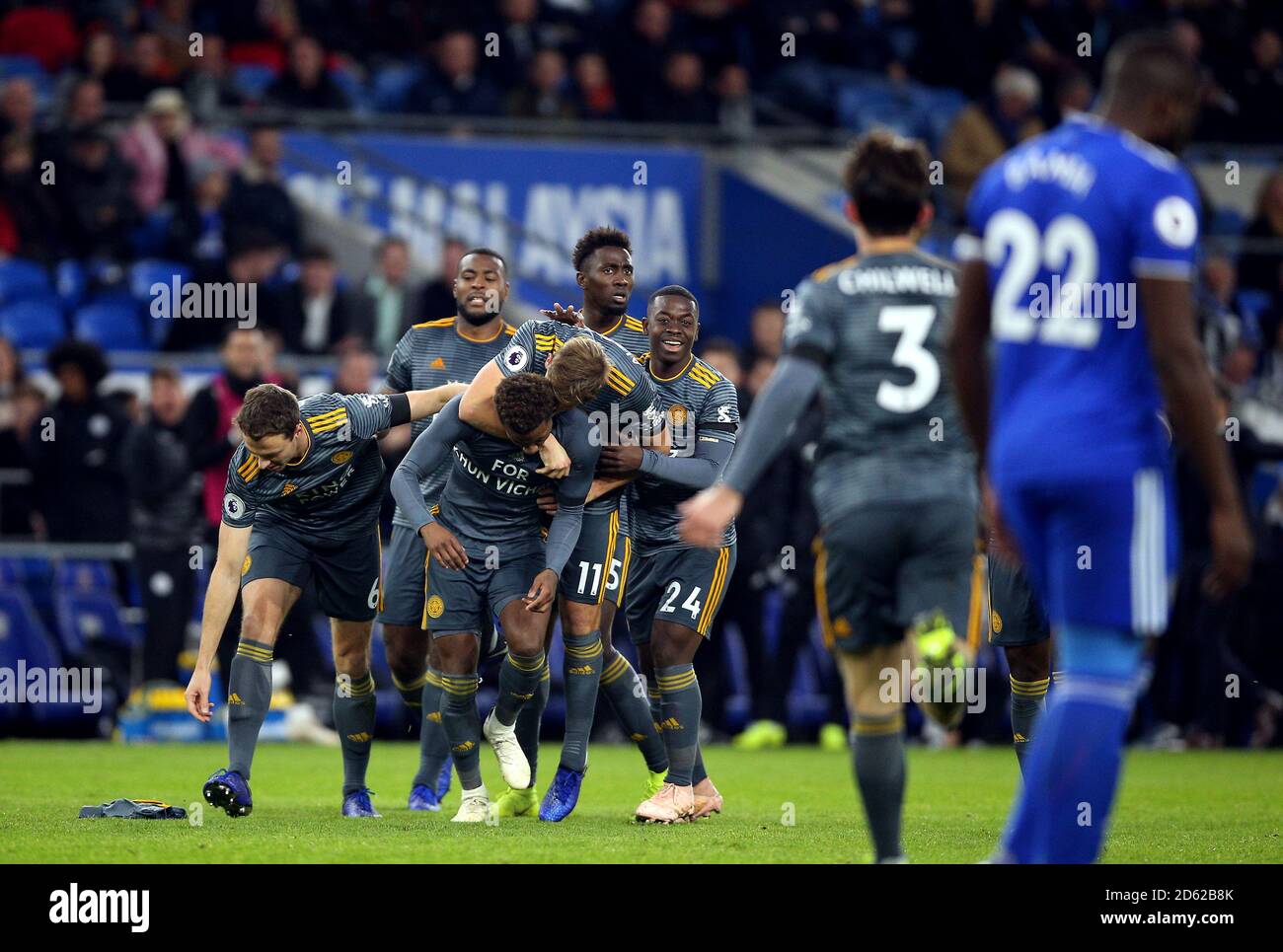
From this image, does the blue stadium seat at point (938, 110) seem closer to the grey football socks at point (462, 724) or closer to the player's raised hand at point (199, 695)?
the grey football socks at point (462, 724)

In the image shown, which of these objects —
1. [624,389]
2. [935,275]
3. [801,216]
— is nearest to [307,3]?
[801,216]

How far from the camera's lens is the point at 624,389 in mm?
9125

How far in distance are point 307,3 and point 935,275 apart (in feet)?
50.6

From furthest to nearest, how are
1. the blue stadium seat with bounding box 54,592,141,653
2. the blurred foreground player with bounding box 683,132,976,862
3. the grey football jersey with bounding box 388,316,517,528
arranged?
the blue stadium seat with bounding box 54,592,141,653, the grey football jersey with bounding box 388,316,517,528, the blurred foreground player with bounding box 683,132,976,862

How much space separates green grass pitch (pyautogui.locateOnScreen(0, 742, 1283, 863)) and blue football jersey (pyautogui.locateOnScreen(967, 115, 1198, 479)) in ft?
7.85

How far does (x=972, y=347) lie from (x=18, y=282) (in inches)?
516

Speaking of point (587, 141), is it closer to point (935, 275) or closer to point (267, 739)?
point (267, 739)

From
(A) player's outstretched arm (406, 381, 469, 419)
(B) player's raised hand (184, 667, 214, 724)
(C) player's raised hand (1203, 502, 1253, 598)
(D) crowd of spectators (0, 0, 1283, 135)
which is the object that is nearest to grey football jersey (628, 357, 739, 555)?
(A) player's outstretched arm (406, 381, 469, 419)

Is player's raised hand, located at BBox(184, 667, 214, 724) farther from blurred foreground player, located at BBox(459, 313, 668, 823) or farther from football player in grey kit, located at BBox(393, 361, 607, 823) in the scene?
blurred foreground player, located at BBox(459, 313, 668, 823)

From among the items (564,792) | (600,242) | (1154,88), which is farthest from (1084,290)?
(600,242)

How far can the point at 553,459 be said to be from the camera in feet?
28.4

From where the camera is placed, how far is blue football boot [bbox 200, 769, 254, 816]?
28.1 feet

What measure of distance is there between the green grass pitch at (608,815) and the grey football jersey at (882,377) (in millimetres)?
1765

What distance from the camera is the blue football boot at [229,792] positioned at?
8562 mm
